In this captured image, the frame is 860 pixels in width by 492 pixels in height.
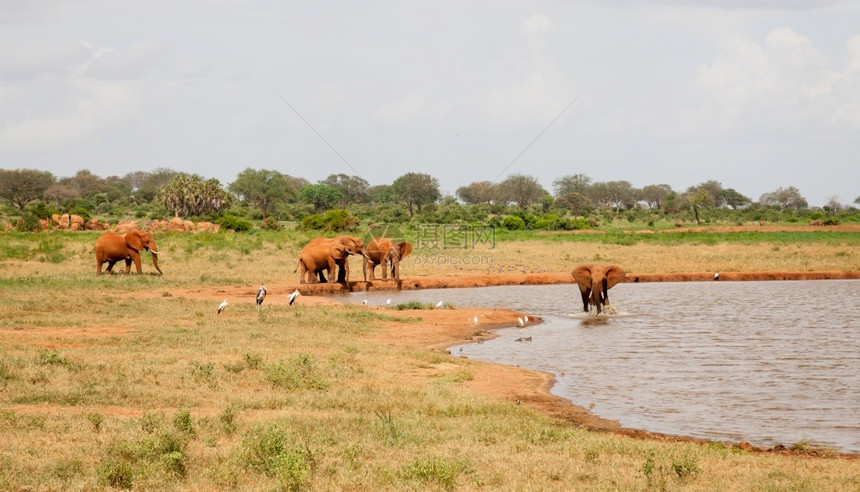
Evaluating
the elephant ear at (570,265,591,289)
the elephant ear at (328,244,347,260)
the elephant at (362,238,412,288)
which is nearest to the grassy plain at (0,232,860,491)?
the elephant ear at (570,265,591,289)

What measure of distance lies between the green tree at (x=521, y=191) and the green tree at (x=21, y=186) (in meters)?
59.4

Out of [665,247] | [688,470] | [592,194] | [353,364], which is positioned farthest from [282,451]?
[592,194]

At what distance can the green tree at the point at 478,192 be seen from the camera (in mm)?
125000

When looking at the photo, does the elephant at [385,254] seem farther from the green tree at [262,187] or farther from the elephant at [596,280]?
the green tree at [262,187]

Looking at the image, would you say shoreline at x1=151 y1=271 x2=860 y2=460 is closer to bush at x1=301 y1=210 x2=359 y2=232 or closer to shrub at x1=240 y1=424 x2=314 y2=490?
shrub at x1=240 y1=424 x2=314 y2=490

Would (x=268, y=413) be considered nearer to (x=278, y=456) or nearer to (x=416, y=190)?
(x=278, y=456)

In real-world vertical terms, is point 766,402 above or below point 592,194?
below

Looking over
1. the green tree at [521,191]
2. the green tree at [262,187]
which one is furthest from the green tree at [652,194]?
the green tree at [262,187]

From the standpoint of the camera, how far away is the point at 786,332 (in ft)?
66.7

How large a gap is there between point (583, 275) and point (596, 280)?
0.43 m

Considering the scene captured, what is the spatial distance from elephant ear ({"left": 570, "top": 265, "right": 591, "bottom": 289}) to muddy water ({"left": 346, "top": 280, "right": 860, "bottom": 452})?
3.57 feet

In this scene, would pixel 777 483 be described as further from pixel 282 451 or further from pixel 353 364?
pixel 353 364

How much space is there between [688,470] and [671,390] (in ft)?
18.3

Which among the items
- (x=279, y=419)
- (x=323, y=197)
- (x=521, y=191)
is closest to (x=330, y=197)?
(x=323, y=197)
